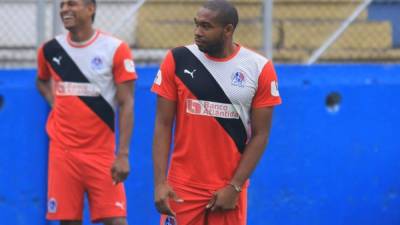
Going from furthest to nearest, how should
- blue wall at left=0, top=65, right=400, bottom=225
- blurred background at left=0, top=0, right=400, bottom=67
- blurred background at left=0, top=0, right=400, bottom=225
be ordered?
blurred background at left=0, top=0, right=400, bottom=67, blue wall at left=0, top=65, right=400, bottom=225, blurred background at left=0, top=0, right=400, bottom=225

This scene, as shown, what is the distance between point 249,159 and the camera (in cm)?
523

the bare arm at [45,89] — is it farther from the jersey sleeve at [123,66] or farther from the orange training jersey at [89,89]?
the jersey sleeve at [123,66]

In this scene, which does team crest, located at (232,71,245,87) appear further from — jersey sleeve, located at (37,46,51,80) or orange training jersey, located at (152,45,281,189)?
jersey sleeve, located at (37,46,51,80)

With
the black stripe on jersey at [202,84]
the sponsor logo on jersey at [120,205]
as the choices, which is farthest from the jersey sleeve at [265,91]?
the sponsor logo on jersey at [120,205]

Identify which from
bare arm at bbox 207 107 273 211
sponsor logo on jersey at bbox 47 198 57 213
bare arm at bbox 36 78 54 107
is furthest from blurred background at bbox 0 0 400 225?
bare arm at bbox 207 107 273 211

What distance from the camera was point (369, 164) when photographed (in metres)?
8.34

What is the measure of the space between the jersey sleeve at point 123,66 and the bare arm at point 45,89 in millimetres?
655

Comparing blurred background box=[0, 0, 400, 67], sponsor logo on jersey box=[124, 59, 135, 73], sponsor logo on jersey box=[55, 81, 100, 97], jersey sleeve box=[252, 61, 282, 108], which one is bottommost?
jersey sleeve box=[252, 61, 282, 108]

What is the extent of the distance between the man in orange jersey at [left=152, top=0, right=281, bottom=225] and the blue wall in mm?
2656

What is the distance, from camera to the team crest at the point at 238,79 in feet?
17.1

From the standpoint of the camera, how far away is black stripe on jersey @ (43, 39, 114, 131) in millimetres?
6914

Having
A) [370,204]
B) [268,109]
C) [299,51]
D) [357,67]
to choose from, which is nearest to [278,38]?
[299,51]

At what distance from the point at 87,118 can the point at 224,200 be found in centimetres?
204

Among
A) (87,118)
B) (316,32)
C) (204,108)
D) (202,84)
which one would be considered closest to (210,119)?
(204,108)
